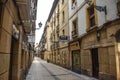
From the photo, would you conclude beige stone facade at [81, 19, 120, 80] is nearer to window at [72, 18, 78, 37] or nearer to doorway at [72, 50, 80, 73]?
doorway at [72, 50, 80, 73]

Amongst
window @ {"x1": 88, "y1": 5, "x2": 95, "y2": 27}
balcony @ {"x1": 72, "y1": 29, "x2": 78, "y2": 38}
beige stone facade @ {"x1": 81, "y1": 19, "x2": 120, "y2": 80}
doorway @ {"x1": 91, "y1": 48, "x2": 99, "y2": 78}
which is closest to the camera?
beige stone facade @ {"x1": 81, "y1": 19, "x2": 120, "y2": 80}

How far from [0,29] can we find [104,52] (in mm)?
7981

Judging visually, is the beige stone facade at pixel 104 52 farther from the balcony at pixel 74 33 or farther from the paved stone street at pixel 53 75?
the balcony at pixel 74 33

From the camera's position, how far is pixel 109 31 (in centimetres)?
937

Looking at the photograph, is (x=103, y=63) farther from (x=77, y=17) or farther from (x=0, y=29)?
(x=0, y=29)

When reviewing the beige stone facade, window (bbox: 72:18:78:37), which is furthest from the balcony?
the beige stone facade

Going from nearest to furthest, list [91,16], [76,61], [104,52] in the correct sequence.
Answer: [104,52], [91,16], [76,61]

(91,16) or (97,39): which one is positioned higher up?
(91,16)

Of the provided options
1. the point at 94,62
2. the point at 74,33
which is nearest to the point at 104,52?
the point at 94,62

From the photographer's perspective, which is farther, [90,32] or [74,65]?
[74,65]

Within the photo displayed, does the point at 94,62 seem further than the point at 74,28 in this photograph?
No

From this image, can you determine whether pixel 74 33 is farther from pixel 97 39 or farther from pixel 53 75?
pixel 97 39

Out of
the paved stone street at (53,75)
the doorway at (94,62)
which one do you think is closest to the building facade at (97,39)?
the doorway at (94,62)

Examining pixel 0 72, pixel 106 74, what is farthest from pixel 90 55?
pixel 0 72
